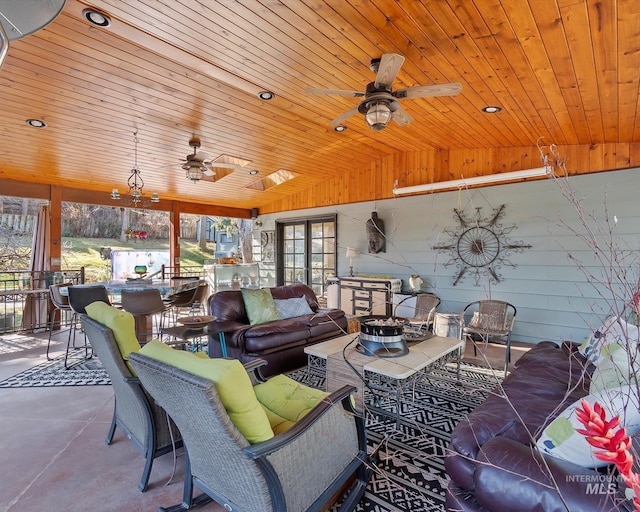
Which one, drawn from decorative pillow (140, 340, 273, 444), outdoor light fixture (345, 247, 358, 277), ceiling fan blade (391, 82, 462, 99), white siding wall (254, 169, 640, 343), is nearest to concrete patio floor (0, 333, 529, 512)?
decorative pillow (140, 340, 273, 444)

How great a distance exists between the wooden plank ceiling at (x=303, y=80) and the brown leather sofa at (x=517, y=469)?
2.13 meters

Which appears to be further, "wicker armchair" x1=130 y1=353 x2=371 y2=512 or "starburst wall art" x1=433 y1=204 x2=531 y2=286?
"starburst wall art" x1=433 y1=204 x2=531 y2=286

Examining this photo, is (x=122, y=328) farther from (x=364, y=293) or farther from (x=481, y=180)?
(x=481, y=180)

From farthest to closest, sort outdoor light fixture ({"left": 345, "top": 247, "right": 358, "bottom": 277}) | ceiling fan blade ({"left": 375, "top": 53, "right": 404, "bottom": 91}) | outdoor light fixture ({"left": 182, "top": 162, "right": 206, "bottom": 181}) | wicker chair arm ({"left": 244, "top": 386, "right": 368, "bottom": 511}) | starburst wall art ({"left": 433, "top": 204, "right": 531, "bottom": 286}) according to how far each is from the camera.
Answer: outdoor light fixture ({"left": 345, "top": 247, "right": 358, "bottom": 277}) → starburst wall art ({"left": 433, "top": 204, "right": 531, "bottom": 286}) → outdoor light fixture ({"left": 182, "top": 162, "right": 206, "bottom": 181}) → ceiling fan blade ({"left": 375, "top": 53, "right": 404, "bottom": 91}) → wicker chair arm ({"left": 244, "top": 386, "right": 368, "bottom": 511})

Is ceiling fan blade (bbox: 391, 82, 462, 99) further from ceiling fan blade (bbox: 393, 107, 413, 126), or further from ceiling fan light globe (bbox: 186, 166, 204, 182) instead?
ceiling fan light globe (bbox: 186, 166, 204, 182)

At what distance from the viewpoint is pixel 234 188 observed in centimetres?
712

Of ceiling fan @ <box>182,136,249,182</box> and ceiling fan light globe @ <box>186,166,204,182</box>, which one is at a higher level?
ceiling fan @ <box>182,136,249,182</box>

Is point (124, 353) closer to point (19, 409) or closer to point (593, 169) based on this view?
point (19, 409)

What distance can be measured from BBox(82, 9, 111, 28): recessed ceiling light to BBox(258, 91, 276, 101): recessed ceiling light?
4.88ft

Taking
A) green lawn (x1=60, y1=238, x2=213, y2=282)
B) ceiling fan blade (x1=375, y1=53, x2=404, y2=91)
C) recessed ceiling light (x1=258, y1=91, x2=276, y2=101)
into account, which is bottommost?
→ green lawn (x1=60, y1=238, x2=213, y2=282)

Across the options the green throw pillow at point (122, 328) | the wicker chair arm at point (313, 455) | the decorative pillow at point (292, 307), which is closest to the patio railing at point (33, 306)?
the decorative pillow at point (292, 307)

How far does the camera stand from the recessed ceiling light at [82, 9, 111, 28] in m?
2.35

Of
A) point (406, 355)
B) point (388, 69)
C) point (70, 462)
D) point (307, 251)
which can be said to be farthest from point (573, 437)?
point (307, 251)

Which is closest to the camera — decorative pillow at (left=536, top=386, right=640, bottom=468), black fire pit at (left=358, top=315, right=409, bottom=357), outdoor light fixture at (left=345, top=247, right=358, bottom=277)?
decorative pillow at (left=536, top=386, right=640, bottom=468)
